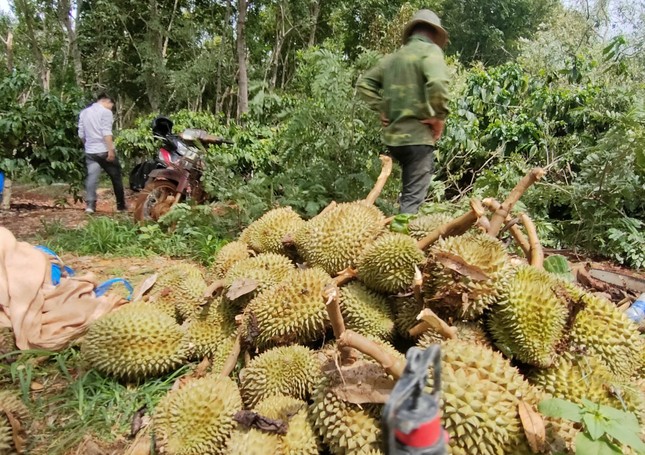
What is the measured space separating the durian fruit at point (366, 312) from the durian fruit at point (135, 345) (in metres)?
0.76

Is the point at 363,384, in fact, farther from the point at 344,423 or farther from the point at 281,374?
the point at 281,374

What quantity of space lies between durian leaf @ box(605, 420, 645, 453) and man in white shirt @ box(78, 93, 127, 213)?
6768mm

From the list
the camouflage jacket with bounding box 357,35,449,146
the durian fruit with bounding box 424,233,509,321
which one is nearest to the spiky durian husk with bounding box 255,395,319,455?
the durian fruit with bounding box 424,233,509,321

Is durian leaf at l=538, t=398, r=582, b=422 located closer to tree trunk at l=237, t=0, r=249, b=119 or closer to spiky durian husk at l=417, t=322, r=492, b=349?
spiky durian husk at l=417, t=322, r=492, b=349

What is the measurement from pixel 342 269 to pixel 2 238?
1.92 m

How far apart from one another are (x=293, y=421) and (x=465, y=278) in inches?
28.3

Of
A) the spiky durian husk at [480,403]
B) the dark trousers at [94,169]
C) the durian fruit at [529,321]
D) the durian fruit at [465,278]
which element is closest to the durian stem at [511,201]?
the durian fruit at [465,278]

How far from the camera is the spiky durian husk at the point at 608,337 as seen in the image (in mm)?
1508

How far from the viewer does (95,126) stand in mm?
6453

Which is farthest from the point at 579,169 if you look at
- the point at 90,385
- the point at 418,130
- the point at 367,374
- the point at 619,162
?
the point at 90,385

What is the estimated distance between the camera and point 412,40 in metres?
3.33

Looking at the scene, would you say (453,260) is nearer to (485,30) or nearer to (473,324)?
(473,324)

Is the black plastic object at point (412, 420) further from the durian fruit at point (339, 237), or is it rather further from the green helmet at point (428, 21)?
the green helmet at point (428, 21)

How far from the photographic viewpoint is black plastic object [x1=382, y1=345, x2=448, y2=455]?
2.00ft
